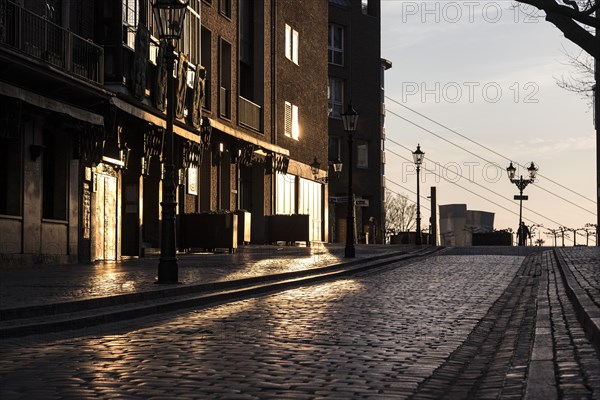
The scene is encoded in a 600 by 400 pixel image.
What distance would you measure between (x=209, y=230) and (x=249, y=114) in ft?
30.8

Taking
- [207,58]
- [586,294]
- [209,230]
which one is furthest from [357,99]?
[586,294]

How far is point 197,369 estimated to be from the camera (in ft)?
25.3

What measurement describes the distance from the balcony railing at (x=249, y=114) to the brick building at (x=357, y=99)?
2635 cm

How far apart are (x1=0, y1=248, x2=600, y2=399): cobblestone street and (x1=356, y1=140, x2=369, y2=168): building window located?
54.5 metres

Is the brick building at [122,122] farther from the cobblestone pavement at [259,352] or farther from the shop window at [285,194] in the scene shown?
the cobblestone pavement at [259,352]

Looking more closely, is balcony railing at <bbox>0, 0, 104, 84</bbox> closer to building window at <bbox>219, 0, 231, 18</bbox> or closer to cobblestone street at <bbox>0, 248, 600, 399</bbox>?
cobblestone street at <bbox>0, 248, 600, 399</bbox>

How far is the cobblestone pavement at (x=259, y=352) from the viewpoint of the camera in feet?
22.5

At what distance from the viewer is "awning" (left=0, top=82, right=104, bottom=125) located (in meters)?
18.2

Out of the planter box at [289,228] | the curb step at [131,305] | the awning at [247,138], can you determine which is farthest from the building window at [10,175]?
the planter box at [289,228]

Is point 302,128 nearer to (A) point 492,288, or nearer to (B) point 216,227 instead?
(B) point 216,227

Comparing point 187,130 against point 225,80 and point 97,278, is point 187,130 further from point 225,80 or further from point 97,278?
point 97,278

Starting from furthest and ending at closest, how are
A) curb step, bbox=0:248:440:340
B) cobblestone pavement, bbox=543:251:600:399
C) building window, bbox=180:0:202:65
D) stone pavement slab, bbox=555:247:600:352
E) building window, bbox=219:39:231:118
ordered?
1. building window, bbox=219:39:231:118
2. building window, bbox=180:0:202:65
3. curb step, bbox=0:248:440:340
4. stone pavement slab, bbox=555:247:600:352
5. cobblestone pavement, bbox=543:251:600:399

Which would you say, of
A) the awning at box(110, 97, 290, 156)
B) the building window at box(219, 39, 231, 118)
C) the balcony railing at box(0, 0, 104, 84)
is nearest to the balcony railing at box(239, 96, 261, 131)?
the awning at box(110, 97, 290, 156)

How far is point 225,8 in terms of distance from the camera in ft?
117
